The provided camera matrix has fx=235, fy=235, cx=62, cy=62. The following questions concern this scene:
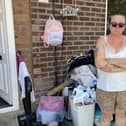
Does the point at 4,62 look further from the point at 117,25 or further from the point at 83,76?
the point at 117,25

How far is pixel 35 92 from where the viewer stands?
3773 mm

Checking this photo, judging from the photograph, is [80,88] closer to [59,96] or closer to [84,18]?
[59,96]

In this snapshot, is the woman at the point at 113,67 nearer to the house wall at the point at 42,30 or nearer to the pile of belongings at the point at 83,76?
the pile of belongings at the point at 83,76

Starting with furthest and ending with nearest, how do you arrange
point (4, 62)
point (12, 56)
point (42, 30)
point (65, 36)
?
point (65, 36), point (4, 62), point (42, 30), point (12, 56)

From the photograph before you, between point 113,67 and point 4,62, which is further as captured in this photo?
point 4,62

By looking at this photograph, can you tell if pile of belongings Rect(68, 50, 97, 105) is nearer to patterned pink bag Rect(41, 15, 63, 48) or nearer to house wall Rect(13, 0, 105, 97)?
house wall Rect(13, 0, 105, 97)

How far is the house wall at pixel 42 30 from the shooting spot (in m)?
3.53

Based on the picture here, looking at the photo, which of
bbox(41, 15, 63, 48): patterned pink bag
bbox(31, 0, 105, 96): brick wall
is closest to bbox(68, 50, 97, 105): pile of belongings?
bbox(31, 0, 105, 96): brick wall

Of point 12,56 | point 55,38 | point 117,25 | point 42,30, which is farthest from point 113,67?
point 12,56

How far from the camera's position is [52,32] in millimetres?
3588

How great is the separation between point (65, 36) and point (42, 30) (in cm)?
46

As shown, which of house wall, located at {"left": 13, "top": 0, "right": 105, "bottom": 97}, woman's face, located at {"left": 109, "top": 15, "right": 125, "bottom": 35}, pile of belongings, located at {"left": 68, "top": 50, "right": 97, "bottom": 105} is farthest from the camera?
house wall, located at {"left": 13, "top": 0, "right": 105, "bottom": 97}

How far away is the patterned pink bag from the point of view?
3594mm

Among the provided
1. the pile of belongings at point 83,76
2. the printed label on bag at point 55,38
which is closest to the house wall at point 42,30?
the printed label on bag at point 55,38
